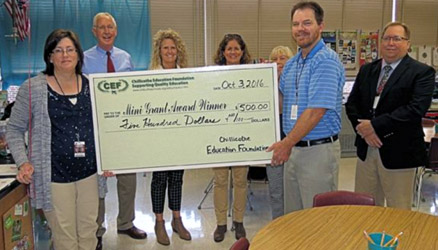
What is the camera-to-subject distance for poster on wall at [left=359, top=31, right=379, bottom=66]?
6.71m

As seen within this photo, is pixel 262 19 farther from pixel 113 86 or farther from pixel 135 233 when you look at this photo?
pixel 113 86

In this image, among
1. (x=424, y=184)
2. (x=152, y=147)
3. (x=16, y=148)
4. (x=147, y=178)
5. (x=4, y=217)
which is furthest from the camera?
(x=147, y=178)

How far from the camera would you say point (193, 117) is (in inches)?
97.9

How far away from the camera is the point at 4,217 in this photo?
1.98 meters

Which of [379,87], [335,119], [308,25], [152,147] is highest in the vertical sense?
[308,25]

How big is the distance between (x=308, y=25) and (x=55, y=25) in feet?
15.1

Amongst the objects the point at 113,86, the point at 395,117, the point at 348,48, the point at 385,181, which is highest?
the point at 348,48

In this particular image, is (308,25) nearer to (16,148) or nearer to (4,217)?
(16,148)

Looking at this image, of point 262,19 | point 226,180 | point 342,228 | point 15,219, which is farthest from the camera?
point 262,19

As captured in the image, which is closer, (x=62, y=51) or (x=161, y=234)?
(x=62, y=51)

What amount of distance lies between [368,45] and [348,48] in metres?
0.37

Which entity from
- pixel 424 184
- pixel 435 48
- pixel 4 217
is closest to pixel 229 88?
pixel 4 217

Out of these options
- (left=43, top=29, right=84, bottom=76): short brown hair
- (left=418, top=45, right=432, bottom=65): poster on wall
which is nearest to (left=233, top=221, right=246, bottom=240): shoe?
(left=43, top=29, right=84, bottom=76): short brown hair

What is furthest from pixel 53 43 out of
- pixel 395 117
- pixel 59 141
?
pixel 395 117
